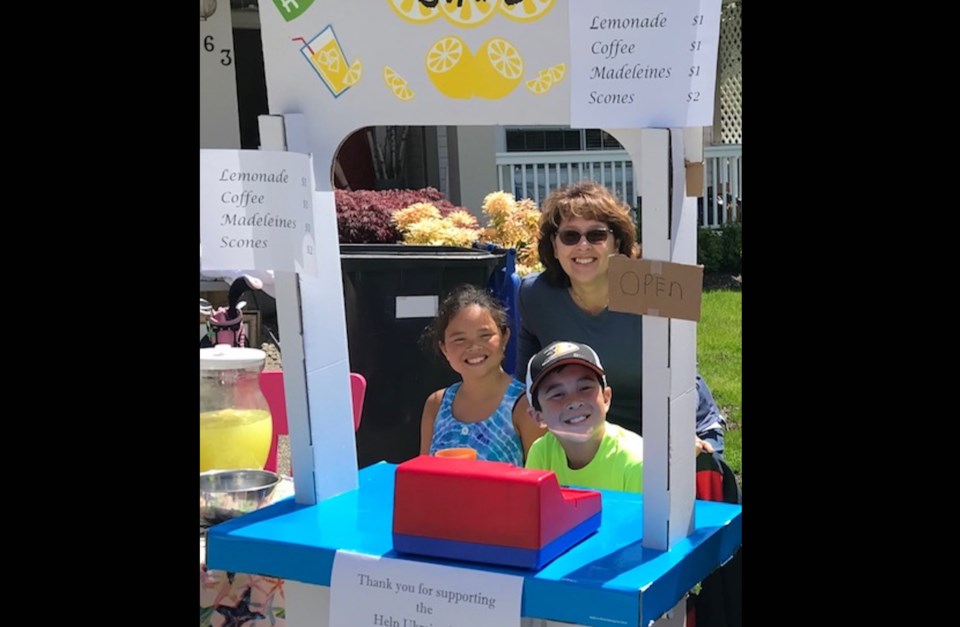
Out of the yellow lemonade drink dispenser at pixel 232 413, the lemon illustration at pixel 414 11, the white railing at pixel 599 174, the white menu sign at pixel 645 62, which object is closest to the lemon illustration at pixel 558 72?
the white menu sign at pixel 645 62

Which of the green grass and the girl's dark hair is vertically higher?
the girl's dark hair

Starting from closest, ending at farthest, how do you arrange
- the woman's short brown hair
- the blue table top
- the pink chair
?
1. the blue table top
2. the woman's short brown hair
3. the pink chair

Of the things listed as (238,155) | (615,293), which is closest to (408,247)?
(238,155)

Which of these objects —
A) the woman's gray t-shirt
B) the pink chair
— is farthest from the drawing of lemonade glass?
the pink chair

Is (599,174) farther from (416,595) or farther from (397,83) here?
(416,595)

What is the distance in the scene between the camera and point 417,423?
163 inches

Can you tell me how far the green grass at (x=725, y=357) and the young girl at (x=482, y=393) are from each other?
7.21 feet

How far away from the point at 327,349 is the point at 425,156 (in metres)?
8.02

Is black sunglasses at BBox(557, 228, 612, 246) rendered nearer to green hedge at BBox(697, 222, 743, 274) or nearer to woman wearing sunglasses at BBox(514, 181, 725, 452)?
woman wearing sunglasses at BBox(514, 181, 725, 452)

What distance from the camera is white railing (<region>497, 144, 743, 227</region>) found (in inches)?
369

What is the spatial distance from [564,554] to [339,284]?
76 centimetres

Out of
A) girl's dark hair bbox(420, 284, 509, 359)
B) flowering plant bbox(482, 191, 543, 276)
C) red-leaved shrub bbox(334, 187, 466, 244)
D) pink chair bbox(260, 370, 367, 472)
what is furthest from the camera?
red-leaved shrub bbox(334, 187, 466, 244)

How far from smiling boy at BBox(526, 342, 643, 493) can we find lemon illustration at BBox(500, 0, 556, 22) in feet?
2.28

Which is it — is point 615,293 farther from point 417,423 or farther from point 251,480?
point 417,423
